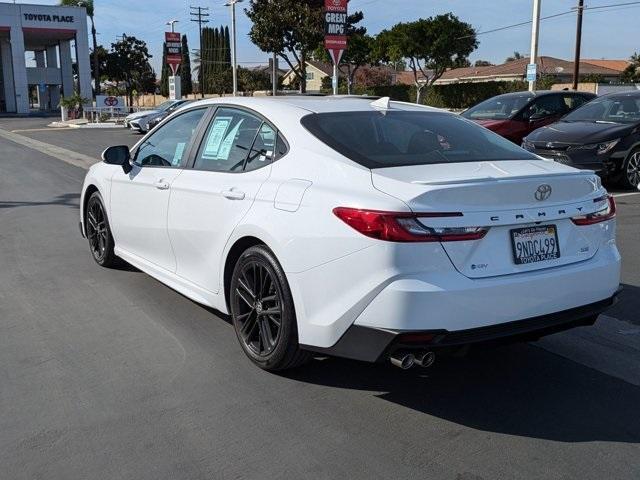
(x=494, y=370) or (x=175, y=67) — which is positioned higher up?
(x=175, y=67)

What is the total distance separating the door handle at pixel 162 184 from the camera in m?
4.91

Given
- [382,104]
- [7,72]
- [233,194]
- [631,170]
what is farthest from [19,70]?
[233,194]

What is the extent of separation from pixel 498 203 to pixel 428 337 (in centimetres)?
76

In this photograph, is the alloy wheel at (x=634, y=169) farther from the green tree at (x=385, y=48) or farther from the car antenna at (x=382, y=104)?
the green tree at (x=385, y=48)

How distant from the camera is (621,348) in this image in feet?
14.4

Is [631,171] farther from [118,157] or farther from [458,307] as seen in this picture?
[458,307]

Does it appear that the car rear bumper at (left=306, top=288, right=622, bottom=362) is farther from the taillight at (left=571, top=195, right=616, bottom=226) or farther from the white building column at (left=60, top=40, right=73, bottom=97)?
the white building column at (left=60, top=40, right=73, bottom=97)

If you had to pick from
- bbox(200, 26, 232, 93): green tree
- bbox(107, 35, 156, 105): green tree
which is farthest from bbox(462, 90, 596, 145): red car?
bbox(200, 26, 232, 93): green tree

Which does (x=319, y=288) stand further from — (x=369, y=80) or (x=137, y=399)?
(x=369, y=80)

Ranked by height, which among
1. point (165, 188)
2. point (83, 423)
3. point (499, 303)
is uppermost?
point (165, 188)

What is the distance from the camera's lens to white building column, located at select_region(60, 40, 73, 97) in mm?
66938

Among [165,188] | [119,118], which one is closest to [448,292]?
[165,188]

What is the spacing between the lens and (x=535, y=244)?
135 inches

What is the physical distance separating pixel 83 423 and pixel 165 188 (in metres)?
2.00
